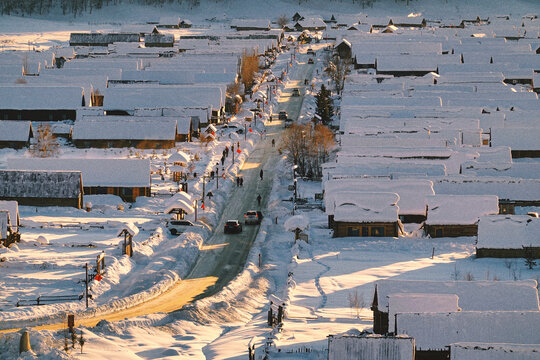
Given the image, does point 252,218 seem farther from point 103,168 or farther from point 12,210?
point 12,210

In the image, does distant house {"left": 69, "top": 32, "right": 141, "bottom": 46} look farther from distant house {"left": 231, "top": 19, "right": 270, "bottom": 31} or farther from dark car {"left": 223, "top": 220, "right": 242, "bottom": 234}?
dark car {"left": 223, "top": 220, "right": 242, "bottom": 234}

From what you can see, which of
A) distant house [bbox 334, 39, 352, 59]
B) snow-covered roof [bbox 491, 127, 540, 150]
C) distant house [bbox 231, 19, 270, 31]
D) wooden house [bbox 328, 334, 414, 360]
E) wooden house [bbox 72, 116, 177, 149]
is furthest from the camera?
distant house [bbox 231, 19, 270, 31]

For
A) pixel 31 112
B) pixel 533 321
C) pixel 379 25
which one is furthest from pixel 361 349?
pixel 379 25

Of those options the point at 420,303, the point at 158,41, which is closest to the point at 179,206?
the point at 420,303

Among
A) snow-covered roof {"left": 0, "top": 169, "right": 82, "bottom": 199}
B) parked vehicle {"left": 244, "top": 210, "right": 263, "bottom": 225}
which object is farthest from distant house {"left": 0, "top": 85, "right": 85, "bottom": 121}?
parked vehicle {"left": 244, "top": 210, "right": 263, "bottom": 225}

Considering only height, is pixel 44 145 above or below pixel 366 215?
above

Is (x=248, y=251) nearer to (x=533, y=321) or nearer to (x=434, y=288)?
(x=434, y=288)

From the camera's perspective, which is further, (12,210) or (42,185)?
(42,185)
